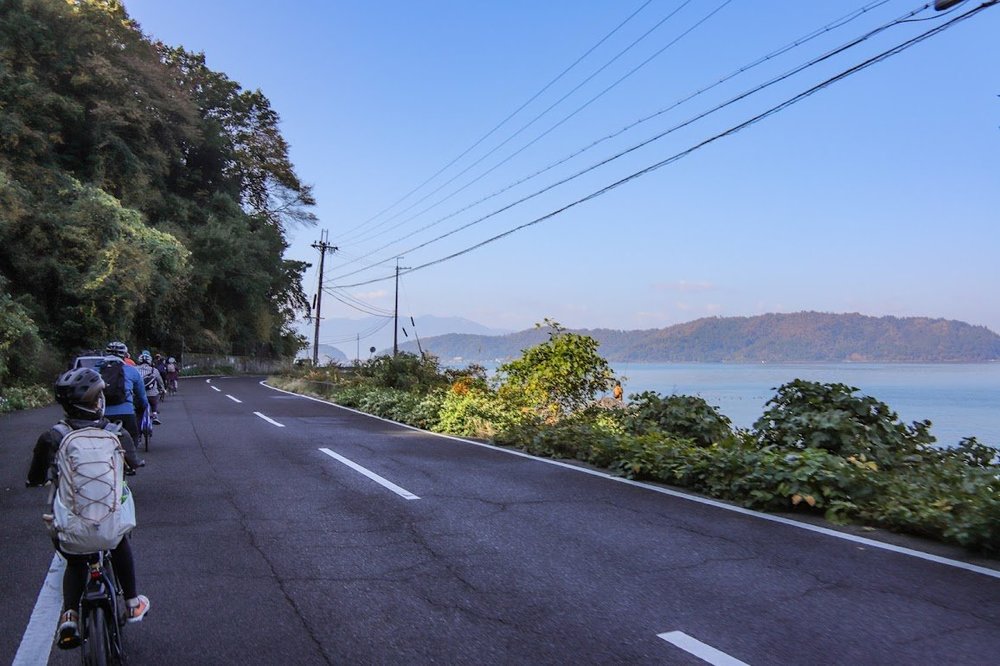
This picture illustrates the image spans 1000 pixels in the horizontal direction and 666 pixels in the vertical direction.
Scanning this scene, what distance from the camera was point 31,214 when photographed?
2639cm

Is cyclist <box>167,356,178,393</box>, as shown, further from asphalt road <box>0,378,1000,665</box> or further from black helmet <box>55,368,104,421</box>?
black helmet <box>55,368,104,421</box>

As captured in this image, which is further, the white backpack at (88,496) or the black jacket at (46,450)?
the black jacket at (46,450)

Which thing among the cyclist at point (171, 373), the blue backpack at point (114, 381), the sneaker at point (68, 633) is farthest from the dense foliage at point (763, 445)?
the cyclist at point (171, 373)

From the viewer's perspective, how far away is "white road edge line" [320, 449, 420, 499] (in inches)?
309

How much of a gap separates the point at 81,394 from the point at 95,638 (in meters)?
1.17

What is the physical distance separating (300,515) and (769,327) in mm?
85189

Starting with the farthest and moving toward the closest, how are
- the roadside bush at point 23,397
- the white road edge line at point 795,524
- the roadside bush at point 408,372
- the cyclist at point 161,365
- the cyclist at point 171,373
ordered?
the cyclist at point 171,373 < the cyclist at point 161,365 < the roadside bush at point 408,372 < the roadside bush at point 23,397 < the white road edge line at point 795,524

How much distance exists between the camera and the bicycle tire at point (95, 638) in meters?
3.13

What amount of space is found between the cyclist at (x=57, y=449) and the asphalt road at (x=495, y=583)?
39 cm

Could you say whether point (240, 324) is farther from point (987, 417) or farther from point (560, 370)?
point (987, 417)

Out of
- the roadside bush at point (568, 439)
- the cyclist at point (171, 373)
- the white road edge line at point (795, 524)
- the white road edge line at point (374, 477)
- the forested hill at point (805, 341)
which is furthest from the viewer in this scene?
the forested hill at point (805, 341)

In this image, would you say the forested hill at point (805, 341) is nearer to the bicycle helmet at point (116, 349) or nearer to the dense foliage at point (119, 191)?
the dense foliage at point (119, 191)

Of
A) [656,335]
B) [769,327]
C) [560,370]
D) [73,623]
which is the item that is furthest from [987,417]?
[656,335]

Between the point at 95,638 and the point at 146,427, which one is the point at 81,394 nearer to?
the point at 95,638
